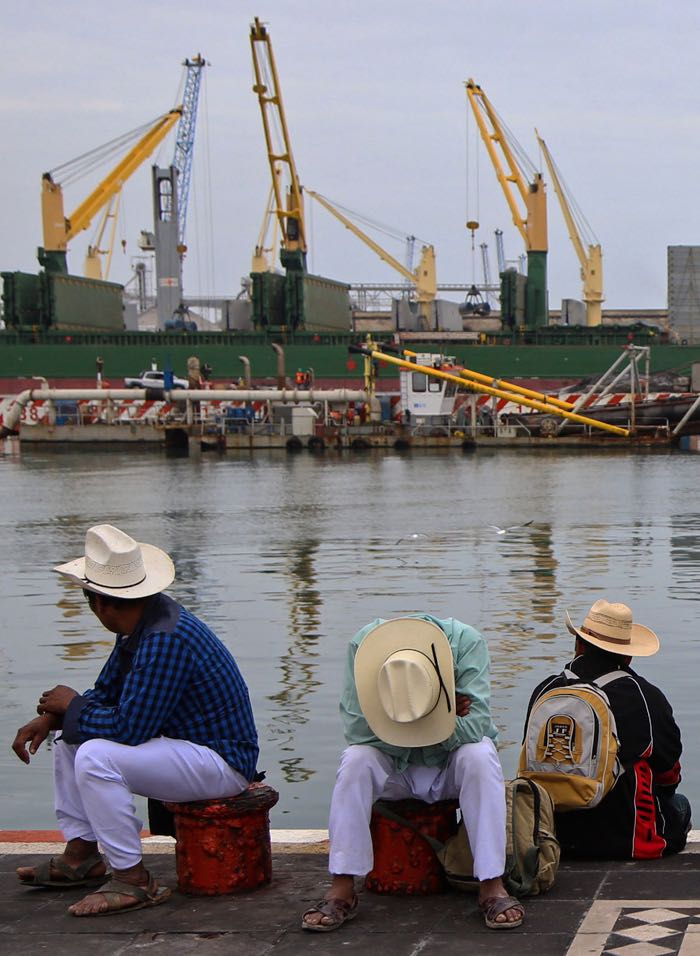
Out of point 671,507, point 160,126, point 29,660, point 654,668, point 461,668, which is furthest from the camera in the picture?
point 160,126

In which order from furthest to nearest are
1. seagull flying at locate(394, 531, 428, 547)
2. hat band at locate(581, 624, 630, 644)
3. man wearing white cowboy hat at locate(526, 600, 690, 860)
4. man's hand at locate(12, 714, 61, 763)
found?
1. seagull flying at locate(394, 531, 428, 547)
2. hat band at locate(581, 624, 630, 644)
3. man wearing white cowboy hat at locate(526, 600, 690, 860)
4. man's hand at locate(12, 714, 61, 763)

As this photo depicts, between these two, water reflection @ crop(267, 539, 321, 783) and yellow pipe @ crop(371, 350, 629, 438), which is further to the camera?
yellow pipe @ crop(371, 350, 629, 438)

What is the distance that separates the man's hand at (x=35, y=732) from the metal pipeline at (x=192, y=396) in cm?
5206

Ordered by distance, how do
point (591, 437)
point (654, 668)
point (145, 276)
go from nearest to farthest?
1. point (654, 668)
2. point (591, 437)
3. point (145, 276)

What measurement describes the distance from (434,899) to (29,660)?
7.42 metres

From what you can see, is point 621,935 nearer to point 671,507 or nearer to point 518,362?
point 671,507

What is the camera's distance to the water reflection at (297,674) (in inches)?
318

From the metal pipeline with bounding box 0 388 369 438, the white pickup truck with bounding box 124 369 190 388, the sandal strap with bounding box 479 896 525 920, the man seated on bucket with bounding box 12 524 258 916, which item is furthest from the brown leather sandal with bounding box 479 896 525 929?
the white pickup truck with bounding box 124 369 190 388

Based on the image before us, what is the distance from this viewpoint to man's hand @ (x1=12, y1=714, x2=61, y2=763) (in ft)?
16.0

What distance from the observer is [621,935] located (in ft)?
13.5

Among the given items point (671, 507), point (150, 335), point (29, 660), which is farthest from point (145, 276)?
point (29, 660)

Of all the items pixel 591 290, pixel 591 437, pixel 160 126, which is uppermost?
pixel 160 126

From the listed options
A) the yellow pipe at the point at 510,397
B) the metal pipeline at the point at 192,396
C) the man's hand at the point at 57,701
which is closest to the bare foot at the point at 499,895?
the man's hand at the point at 57,701

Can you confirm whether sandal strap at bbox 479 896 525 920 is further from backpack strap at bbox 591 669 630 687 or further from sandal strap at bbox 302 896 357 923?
backpack strap at bbox 591 669 630 687
